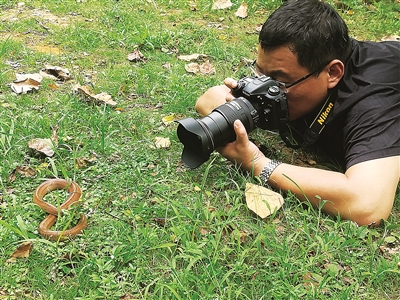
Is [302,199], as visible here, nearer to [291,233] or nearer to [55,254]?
[291,233]

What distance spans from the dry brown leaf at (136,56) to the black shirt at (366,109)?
1.91 metres

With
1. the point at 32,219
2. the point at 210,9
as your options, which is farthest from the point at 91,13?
the point at 32,219

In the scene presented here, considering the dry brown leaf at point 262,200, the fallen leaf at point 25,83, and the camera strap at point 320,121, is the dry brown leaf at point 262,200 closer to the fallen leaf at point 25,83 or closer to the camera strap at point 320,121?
the camera strap at point 320,121

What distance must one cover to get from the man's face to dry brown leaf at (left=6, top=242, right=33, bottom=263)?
175 cm

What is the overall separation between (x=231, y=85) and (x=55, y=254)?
4.73 feet

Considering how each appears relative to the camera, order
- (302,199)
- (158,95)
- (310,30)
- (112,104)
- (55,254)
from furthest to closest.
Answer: (158,95) < (112,104) < (310,30) < (302,199) < (55,254)

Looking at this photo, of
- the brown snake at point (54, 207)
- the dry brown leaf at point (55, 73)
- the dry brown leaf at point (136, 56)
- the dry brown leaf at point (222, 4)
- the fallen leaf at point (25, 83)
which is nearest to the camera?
the brown snake at point (54, 207)

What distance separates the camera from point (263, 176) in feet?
8.87

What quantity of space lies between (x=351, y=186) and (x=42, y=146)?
1873 millimetres

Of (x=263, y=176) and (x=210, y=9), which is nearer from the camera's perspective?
(x=263, y=176)

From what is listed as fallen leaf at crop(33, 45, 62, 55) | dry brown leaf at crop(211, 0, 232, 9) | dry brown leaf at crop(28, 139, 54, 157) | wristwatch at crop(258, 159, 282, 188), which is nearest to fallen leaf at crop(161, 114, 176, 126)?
dry brown leaf at crop(28, 139, 54, 157)

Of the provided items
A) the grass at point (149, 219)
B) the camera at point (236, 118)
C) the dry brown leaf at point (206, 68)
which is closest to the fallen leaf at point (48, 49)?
the grass at point (149, 219)

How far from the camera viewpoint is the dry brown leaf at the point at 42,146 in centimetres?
286

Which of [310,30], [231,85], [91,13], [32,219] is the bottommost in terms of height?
[91,13]
